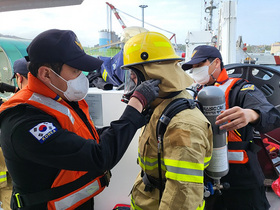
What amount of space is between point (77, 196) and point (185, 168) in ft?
2.61

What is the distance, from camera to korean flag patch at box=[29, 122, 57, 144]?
45.3 inches

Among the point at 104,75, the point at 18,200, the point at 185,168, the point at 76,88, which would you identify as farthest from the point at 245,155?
the point at 104,75

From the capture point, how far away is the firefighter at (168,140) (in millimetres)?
1153

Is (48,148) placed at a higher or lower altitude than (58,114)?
lower

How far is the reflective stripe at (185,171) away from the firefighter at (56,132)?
31 centimetres

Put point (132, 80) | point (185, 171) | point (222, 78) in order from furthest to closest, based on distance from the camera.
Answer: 1. point (222, 78)
2. point (132, 80)
3. point (185, 171)

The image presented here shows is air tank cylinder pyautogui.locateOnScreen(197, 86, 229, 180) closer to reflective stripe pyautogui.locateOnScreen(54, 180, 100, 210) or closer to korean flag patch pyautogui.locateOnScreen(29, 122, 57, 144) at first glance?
reflective stripe pyautogui.locateOnScreen(54, 180, 100, 210)

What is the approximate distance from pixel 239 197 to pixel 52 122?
1.78 metres

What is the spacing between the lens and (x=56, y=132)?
46.6 inches

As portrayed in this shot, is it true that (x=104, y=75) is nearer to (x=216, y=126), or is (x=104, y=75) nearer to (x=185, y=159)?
(x=216, y=126)

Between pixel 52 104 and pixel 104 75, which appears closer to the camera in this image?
pixel 52 104

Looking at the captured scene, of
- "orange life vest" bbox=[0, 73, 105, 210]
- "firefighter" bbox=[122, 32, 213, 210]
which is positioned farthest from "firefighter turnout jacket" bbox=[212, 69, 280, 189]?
"orange life vest" bbox=[0, 73, 105, 210]

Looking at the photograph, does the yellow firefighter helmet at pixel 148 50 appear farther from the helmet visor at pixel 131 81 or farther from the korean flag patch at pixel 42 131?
the korean flag patch at pixel 42 131

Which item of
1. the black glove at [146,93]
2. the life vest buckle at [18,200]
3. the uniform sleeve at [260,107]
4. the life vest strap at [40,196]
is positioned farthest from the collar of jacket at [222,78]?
the life vest buckle at [18,200]
